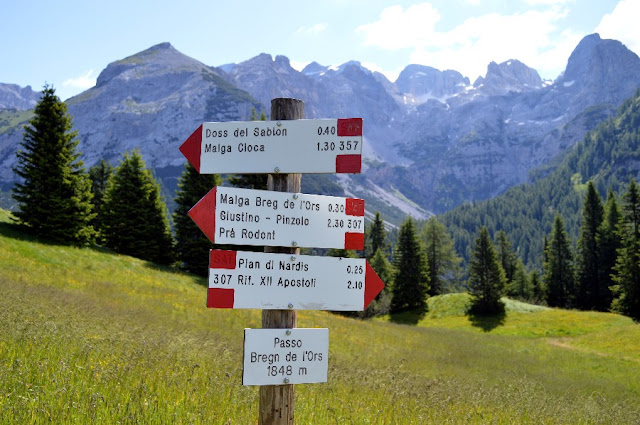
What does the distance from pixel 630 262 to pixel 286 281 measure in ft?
197

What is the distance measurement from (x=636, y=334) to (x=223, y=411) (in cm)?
3598

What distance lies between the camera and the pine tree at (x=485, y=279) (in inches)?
2170

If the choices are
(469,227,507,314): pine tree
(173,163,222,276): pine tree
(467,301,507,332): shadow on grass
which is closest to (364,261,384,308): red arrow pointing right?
(173,163,222,276): pine tree

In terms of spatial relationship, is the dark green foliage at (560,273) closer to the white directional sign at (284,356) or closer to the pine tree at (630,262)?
the pine tree at (630,262)

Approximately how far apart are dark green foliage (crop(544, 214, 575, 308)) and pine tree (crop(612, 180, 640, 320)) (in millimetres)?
15139

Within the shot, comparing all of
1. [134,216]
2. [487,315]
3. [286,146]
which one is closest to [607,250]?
[487,315]

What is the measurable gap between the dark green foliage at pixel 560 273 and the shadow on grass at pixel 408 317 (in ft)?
87.9

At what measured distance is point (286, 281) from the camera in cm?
432

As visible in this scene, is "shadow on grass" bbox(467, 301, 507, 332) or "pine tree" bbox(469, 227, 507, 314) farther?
"pine tree" bbox(469, 227, 507, 314)

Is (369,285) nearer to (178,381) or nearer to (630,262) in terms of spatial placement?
(178,381)

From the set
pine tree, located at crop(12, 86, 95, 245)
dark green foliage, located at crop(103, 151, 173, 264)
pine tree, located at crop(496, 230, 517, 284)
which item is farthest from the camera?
pine tree, located at crop(496, 230, 517, 284)

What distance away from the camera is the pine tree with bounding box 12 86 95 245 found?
98.5ft

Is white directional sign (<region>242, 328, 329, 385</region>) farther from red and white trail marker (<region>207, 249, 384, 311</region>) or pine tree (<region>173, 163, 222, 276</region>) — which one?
pine tree (<region>173, 163, 222, 276</region>)

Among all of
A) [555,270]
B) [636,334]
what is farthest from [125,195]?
[555,270]
